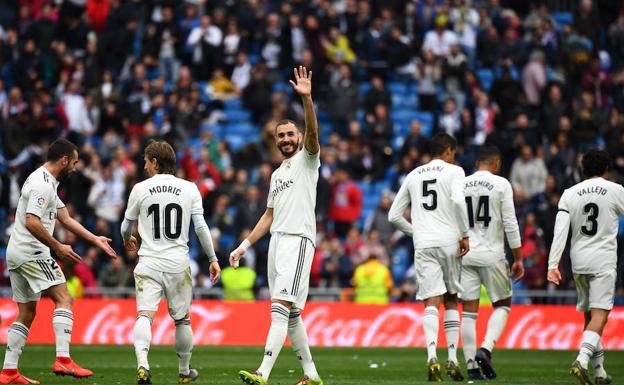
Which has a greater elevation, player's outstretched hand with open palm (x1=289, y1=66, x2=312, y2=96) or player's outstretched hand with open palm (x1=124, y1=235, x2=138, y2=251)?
player's outstretched hand with open palm (x1=289, y1=66, x2=312, y2=96)

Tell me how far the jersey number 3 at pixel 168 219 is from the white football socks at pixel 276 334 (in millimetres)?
1550

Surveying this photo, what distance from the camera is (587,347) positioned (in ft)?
45.0

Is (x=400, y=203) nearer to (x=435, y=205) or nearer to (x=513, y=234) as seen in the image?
(x=435, y=205)

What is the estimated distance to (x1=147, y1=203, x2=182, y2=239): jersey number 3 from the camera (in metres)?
13.2

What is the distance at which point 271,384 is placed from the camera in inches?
544

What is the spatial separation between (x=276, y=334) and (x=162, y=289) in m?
1.63

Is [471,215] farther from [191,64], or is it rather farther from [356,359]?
[191,64]

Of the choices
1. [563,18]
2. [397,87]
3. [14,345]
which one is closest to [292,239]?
[14,345]

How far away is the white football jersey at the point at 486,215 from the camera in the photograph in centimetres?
1538

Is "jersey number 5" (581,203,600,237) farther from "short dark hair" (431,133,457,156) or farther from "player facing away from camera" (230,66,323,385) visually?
"player facing away from camera" (230,66,323,385)

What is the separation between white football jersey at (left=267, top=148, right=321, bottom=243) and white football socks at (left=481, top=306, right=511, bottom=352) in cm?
362

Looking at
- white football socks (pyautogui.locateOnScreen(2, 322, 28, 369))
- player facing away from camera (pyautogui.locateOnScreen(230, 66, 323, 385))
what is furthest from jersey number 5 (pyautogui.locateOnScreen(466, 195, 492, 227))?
white football socks (pyautogui.locateOnScreen(2, 322, 28, 369))

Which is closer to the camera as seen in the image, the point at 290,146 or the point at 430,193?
the point at 290,146

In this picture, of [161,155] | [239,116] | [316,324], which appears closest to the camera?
[161,155]
